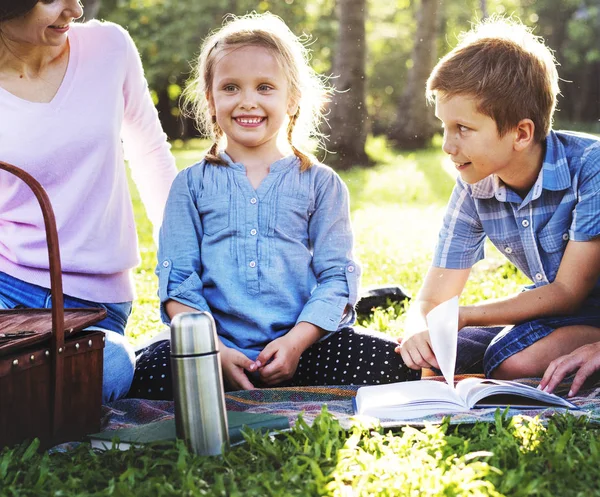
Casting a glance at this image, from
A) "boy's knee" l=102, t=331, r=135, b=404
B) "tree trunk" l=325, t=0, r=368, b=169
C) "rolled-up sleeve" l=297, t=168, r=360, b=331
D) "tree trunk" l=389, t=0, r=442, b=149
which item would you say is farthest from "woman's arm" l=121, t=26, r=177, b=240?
"tree trunk" l=389, t=0, r=442, b=149

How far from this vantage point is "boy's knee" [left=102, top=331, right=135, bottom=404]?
2.87 m

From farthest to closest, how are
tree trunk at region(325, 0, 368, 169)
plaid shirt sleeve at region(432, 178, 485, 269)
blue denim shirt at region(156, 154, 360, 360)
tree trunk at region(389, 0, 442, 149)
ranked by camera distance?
tree trunk at region(389, 0, 442, 149), tree trunk at region(325, 0, 368, 169), plaid shirt sleeve at region(432, 178, 485, 269), blue denim shirt at region(156, 154, 360, 360)

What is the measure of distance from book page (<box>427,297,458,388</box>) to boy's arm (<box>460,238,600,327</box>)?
32 cm

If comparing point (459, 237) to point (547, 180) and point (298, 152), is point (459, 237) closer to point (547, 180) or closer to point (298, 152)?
point (547, 180)

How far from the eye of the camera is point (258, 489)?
6.39 feet

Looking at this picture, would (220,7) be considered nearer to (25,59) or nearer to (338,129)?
(338,129)

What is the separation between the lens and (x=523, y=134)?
3.08 metres

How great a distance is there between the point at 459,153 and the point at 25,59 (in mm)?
1605

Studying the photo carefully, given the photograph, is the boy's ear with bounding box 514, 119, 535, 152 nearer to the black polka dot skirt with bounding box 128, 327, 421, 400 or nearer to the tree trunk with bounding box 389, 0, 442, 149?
the black polka dot skirt with bounding box 128, 327, 421, 400

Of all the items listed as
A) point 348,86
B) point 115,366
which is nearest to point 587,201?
point 115,366

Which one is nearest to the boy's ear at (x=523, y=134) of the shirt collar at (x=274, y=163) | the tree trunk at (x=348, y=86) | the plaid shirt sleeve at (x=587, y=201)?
the plaid shirt sleeve at (x=587, y=201)

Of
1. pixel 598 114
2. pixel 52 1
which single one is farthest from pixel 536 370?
pixel 598 114

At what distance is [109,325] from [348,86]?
912 cm

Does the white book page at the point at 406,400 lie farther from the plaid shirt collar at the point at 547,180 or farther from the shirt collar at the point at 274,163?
the shirt collar at the point at 274,163
